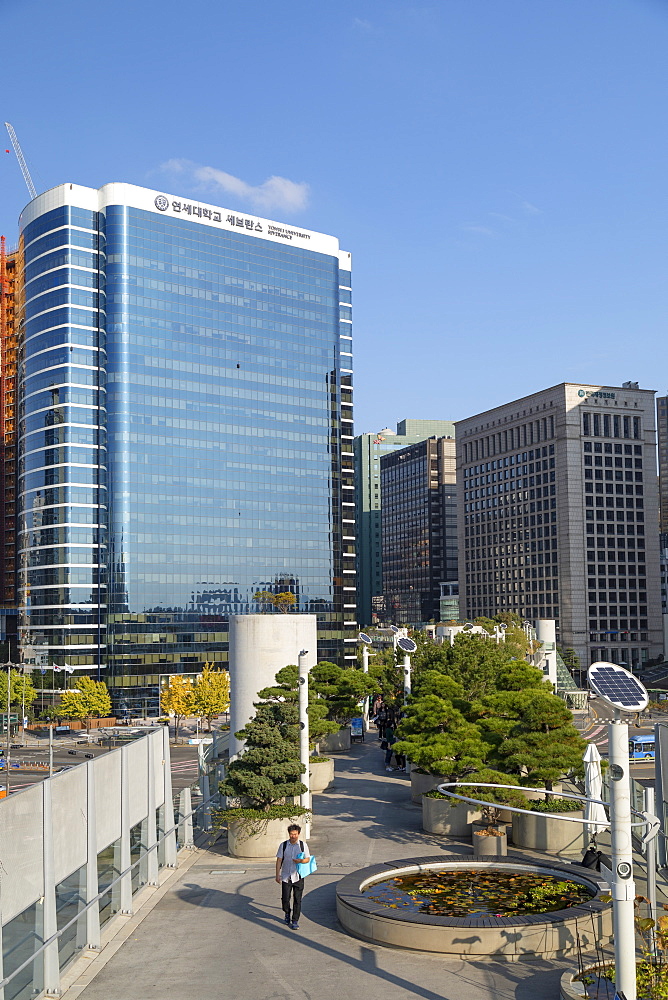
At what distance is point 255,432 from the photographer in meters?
140

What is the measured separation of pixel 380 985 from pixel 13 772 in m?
67.0

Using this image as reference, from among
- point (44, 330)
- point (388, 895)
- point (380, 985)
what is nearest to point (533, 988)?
point (380, 985)

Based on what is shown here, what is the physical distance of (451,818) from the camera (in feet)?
94.6

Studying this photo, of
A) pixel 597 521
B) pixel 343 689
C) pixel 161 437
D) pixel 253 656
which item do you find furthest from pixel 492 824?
pixel 597 521

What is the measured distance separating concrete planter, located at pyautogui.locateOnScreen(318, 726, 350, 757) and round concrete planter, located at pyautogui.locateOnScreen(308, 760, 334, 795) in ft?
41.7

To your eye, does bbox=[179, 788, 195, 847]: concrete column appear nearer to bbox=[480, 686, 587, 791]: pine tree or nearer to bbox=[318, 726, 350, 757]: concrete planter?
bbox=[480, 686, 587, 791]: pine tree

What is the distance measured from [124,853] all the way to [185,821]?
812 cm

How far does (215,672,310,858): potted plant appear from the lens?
1034 inches

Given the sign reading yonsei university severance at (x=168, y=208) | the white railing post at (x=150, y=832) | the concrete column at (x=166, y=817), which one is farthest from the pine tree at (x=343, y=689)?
the sign reading yonsei university severance at (x=168, y=208)

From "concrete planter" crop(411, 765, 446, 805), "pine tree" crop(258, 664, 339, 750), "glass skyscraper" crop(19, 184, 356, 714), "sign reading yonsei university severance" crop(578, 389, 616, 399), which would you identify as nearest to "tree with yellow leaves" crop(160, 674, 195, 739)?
"glass skyscraper" crop(19, 184, 356, 714)

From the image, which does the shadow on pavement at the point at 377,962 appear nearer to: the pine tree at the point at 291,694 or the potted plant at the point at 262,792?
the potted plant at the point at 262,792

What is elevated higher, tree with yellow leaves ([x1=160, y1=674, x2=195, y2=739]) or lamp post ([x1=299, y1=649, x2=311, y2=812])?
lamp post ([x1=299, y1=649, x2=311, y2=812])

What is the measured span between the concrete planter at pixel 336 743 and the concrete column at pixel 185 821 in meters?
23.3

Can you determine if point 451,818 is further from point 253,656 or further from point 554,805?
point 253,656
